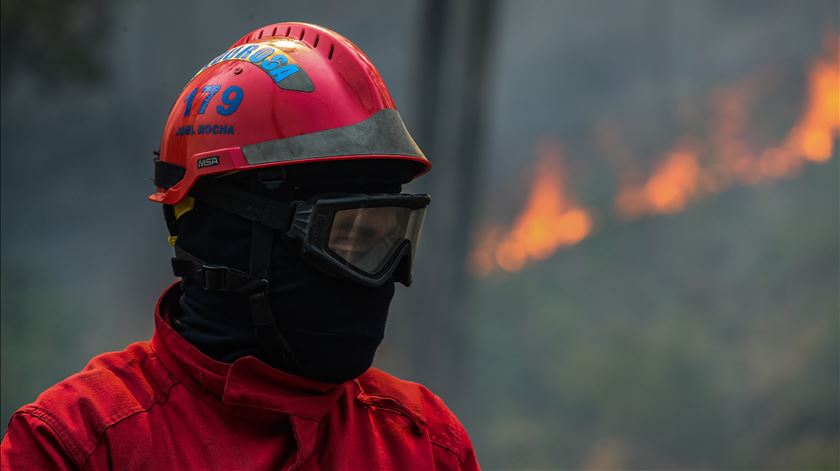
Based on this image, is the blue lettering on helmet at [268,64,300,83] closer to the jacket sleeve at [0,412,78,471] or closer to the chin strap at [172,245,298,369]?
the chin strap at [172,245,298,369]

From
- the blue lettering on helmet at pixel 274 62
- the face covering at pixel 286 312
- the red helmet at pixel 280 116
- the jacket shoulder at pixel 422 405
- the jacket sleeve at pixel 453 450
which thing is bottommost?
the jacket sleeve at pixel 453 450

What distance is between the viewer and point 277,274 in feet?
6.33

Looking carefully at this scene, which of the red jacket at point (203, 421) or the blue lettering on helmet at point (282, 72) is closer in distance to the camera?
the red jacket at point (203, 421)

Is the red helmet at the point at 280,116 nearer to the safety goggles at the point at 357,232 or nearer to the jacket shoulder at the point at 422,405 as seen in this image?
the safety goggles at the point at 357,232

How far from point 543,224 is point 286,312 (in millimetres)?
3891

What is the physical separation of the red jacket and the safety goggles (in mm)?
231

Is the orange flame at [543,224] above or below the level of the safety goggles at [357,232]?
above

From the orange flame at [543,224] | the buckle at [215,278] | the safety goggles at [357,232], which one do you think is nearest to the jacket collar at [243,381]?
the buckle at [215,278]

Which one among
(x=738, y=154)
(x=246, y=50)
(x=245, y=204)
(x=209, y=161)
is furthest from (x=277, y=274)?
(x=738, y=154)

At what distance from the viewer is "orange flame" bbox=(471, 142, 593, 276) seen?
5.41 metres

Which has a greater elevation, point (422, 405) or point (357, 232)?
point (357, 232)

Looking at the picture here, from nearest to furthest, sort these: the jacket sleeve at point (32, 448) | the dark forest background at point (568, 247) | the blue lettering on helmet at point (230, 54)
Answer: the jacket sleeve at point (32, 448) → the blue lettering on helmet at point (230, 54) → the dark forest background at point (568, 247)

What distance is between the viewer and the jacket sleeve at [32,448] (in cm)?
167

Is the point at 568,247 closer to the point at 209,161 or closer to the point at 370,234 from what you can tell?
the point at 370,234
